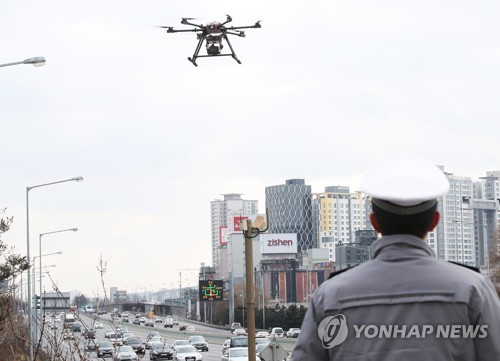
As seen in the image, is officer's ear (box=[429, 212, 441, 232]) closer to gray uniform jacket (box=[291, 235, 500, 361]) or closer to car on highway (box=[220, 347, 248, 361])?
gray uniform jacket (box=[291, 235, 500, 361])

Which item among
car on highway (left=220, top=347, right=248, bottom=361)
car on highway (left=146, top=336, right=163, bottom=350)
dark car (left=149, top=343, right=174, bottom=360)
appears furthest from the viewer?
car on highway (left=146, top=336, right=163, bottom=350)

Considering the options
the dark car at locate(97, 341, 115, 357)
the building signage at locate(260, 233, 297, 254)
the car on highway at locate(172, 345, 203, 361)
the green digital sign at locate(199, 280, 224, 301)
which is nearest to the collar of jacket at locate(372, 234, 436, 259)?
the dark car at locate(97, 341, 115, 357)

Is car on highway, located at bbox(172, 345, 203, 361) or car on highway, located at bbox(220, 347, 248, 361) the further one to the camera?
car on highway, located at bbox(172, 345, 203, 361)

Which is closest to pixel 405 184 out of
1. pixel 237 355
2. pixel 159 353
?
pixel 237 355

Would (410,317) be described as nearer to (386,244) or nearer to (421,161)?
(386,244)

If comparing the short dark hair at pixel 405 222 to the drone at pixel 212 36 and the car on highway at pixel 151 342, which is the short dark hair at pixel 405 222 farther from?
the car on highway at pixel 151 342

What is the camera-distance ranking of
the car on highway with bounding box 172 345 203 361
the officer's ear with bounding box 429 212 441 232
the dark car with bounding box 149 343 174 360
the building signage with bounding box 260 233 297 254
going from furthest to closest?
the building signage with bounding box 260 233 297 254 → the dark car with bounding box 149 343 174 360 → the car on highway with bounding box 172 345 203 361 → the officer's ear with bounding box 429 212 441 232
